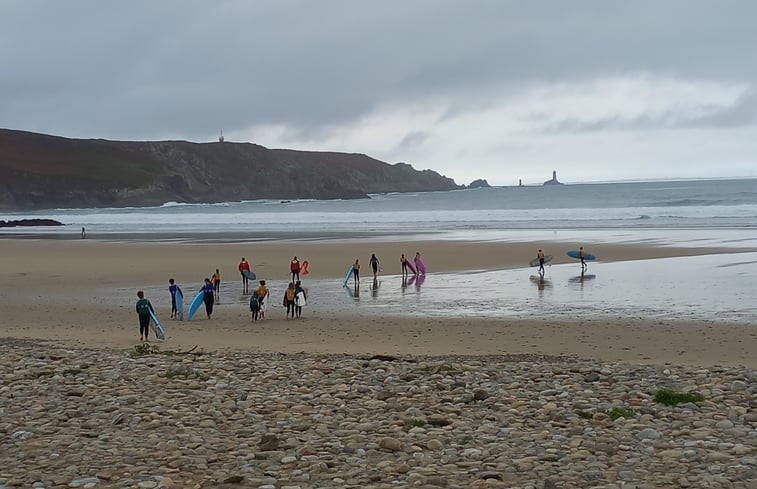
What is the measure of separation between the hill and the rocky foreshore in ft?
388

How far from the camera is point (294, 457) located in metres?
6.54

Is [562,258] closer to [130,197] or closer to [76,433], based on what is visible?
[76,433]

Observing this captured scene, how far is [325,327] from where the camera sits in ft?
55.6

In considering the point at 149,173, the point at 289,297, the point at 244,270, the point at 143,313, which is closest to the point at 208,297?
the point at 289,297

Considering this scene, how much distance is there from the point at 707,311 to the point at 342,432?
12.9 meters

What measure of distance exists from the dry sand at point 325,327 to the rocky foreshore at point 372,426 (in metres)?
3.05

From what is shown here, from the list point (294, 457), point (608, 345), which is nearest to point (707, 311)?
point (608, 345)

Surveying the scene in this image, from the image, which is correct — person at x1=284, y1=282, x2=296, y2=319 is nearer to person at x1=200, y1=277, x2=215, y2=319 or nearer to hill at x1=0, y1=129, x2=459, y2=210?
person at x1=200, y1=277, x2=215, y2=319

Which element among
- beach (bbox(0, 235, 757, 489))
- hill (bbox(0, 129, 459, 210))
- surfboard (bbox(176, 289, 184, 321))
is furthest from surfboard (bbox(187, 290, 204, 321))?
hill (bbox(0, 129, 459, 210))

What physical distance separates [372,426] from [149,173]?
5987 inches

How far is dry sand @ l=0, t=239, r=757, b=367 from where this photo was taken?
541 inches

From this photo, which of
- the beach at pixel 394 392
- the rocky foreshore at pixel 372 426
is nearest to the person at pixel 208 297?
the beach at pixel 394 392

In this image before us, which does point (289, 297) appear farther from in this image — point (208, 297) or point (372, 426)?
point (372, 426)

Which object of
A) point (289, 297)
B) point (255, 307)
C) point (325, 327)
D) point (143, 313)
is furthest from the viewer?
point (289, 297)
